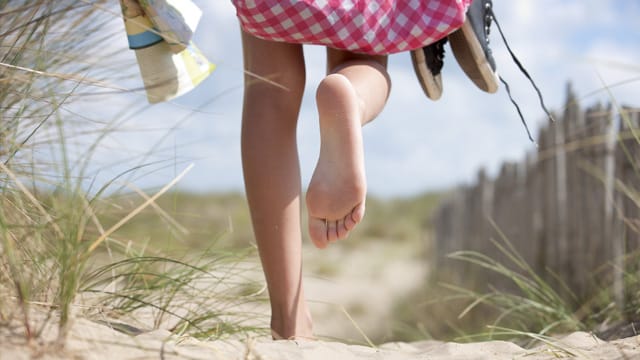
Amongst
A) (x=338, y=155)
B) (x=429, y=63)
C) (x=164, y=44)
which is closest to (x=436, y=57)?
(x=429, y=63)

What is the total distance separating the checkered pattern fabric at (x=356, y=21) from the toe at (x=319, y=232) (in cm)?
37

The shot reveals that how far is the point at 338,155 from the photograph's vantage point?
A: 1.50 m

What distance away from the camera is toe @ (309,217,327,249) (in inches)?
61.2

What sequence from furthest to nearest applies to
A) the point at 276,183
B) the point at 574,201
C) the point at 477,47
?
the point at 574,201 → the point at 477,47 → the point at 276,183

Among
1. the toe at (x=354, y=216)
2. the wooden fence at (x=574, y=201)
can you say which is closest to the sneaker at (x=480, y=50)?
the toe at (x=354, y=216)

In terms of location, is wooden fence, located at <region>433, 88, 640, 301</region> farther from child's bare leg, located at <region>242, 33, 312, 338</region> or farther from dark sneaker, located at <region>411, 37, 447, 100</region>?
child's bare leg, located at <region>242, 33, 312, 338</region>

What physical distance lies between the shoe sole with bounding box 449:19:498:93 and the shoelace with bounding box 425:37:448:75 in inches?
1.0

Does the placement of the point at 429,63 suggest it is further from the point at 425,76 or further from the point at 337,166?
the point at 337,166

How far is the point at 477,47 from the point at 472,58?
44mm

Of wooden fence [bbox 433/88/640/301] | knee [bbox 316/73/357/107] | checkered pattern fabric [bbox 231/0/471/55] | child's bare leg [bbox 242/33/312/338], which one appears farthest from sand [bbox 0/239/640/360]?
wooden fence [bbox 433/88/640/301]

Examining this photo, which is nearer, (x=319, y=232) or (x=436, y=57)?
(x=319, y=232)

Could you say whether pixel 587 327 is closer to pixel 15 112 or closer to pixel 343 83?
pixel 343 83

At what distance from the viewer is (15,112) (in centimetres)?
158

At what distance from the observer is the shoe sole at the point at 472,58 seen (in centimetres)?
175
